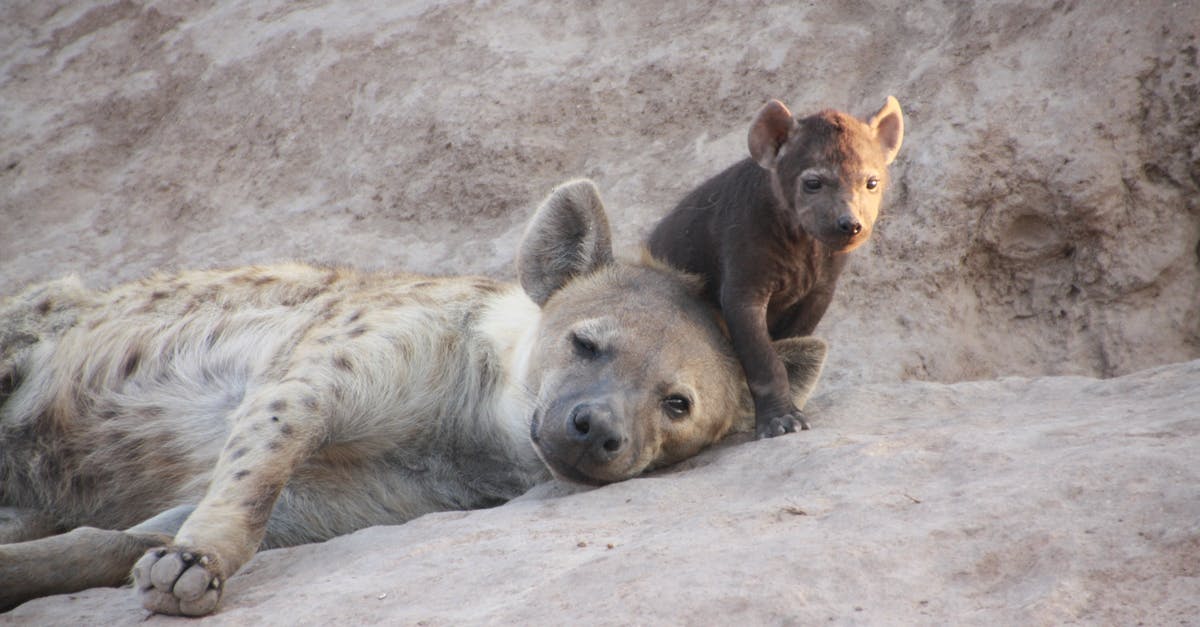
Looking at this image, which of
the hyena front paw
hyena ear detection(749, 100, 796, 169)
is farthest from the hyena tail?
hyena ear detection(749, 100, 796, 169)

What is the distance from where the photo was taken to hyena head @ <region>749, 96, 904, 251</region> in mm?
2826

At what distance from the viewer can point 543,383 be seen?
3.00m

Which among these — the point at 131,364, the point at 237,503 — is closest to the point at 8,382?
the point at 131,364

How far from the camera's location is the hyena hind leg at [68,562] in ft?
8.17

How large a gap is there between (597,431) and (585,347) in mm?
400

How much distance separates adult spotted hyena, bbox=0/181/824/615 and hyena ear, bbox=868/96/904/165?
1.84ft

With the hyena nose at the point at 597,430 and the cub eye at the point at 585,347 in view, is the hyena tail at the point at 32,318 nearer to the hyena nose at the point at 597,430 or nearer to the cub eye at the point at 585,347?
the cub eye at the point at 585,347

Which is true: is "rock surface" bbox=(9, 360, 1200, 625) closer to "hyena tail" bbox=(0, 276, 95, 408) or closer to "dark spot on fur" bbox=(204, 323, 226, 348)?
"dark spot on fur" bbox=(204, 323, 226, 348)

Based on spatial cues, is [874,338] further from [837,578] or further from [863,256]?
[837,578]

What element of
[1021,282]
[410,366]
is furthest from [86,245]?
[1021,282]

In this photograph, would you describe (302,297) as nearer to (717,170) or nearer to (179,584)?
(179,584)

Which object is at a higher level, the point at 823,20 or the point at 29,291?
the point at 823,20

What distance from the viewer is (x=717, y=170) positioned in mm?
4559

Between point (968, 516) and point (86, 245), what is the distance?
438 cm
